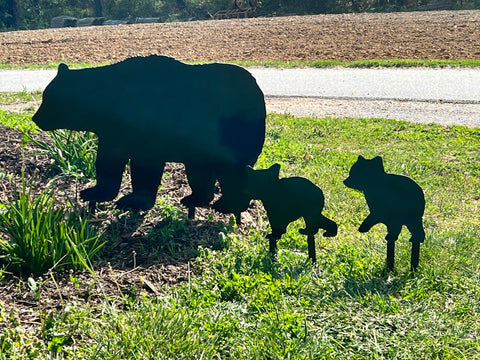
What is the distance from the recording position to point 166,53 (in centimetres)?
1653

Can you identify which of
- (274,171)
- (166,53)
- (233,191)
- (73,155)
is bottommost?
(233,191)

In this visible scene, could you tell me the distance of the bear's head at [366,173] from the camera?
350 centimetres

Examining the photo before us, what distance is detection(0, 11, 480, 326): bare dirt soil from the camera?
335 cm

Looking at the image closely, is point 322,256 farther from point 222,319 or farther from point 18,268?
point 18,268

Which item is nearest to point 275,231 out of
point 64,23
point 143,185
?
point 143,185

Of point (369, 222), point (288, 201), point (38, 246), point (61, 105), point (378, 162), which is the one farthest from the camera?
point (61, 105)

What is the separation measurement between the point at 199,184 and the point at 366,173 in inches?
55.1

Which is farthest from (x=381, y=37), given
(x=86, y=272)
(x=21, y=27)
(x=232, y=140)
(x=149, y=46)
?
(x=21, y=27)

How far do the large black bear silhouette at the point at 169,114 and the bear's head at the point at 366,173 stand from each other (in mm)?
874

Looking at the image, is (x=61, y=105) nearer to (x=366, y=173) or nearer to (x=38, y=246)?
(x=38, y=246)

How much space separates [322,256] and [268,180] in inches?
28.2

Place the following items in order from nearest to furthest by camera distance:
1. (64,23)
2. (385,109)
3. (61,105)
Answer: (61,105), (385,109), (64,23)

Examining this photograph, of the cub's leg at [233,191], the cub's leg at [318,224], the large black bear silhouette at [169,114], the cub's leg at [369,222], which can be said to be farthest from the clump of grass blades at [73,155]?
the cub's leg at [369,222]

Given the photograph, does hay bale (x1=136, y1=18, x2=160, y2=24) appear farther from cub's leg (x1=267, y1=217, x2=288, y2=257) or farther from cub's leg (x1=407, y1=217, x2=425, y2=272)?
cub's leg (x1=407, y1=217, x2=425, y2=272)
